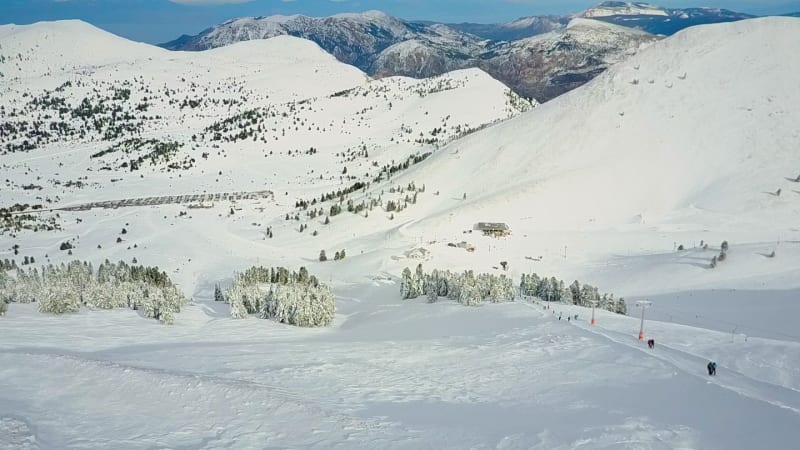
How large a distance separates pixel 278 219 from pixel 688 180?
74.0 metres

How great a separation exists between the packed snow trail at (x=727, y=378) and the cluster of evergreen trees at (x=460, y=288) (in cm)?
1825

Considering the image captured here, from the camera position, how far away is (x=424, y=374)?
1163 inches

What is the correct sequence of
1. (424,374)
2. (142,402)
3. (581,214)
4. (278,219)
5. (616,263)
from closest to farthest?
(142,402)
(424,374)
(616,263)
(581,214)
(278,219)

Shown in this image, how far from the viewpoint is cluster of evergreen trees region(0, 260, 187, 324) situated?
46281 millimetres

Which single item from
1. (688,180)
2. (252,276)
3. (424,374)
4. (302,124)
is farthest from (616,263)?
(302,124)

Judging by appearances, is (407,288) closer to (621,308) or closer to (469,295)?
(469,295)

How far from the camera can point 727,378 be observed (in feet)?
86.4

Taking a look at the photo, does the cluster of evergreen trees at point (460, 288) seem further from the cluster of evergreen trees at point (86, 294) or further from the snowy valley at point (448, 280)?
the cluster of evergreen trees at point (86, 294)

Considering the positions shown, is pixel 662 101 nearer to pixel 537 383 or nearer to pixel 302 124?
pixel 537 383

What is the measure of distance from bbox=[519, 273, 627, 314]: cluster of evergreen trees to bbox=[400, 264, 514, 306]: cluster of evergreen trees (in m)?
3.54

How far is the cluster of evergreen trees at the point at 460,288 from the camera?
5247 centimetres

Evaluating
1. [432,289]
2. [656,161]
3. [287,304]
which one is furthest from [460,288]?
[656,161]

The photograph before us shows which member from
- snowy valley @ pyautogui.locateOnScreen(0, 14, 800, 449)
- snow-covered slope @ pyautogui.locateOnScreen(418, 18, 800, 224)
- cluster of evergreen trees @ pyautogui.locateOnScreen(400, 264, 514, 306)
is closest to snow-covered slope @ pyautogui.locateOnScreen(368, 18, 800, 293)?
snow-covered slope @ pyautogui.locateOnScreen(418, 18, 800, 224)

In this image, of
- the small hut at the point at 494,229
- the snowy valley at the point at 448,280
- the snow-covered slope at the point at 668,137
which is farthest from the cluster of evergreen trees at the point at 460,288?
the snow-covered slope at the point at 668,137
